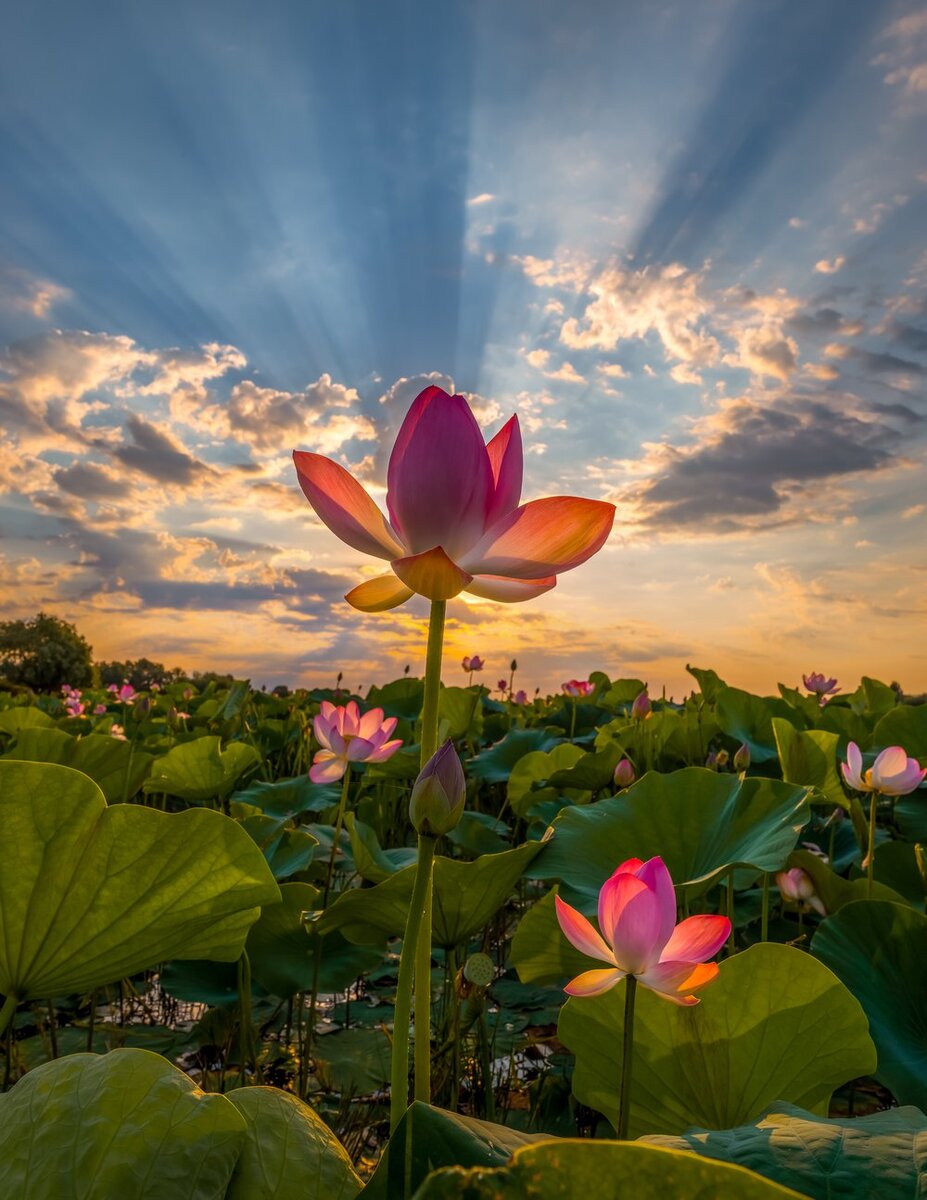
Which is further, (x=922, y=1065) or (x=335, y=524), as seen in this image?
(x=922, y=1065)

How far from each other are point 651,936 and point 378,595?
0.42 meters

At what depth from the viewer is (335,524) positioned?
31.3 inches

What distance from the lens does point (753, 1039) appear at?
3.30ft

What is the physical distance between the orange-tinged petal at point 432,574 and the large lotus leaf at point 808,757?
1568 mm

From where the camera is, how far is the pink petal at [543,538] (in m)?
0.76

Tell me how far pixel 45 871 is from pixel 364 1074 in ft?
3.09

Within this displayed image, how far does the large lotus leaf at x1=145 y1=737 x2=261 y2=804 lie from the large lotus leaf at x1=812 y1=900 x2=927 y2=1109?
72.5 inches

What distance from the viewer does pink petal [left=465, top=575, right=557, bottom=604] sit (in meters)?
0.81

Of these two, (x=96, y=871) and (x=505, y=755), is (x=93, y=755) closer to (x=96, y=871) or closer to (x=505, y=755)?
(x=96, y=871)

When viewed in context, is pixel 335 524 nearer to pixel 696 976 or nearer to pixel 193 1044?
pixel 696 976

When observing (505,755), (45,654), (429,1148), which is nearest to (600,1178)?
(429,1148)

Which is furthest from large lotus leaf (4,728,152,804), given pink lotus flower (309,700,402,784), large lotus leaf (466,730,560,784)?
large lotus leaf (466,730,560,784)

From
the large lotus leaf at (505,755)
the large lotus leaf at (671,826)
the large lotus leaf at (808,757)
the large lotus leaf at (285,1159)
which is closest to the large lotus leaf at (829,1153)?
the large lotus leaf at (285,1159)

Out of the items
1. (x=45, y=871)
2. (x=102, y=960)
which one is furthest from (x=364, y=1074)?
(x=45, y=871)
